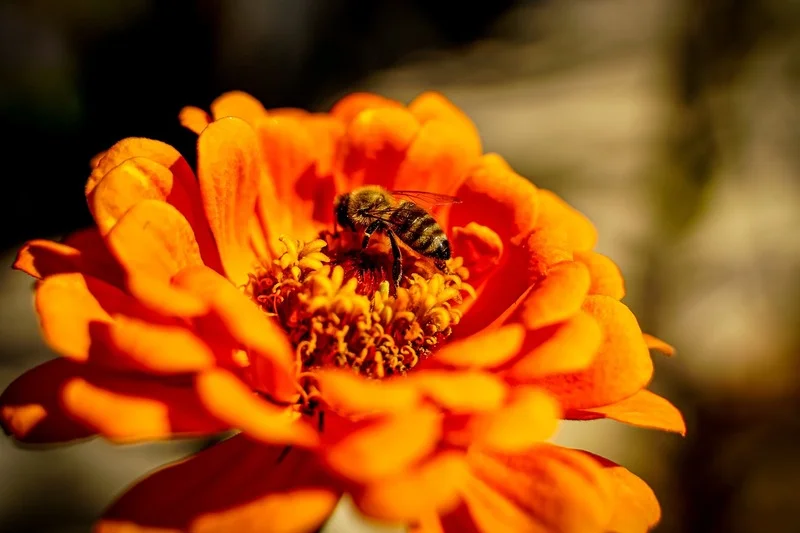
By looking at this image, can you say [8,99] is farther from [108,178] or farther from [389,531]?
[389,531]

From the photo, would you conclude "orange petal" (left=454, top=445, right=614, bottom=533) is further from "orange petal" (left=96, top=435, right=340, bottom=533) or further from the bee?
the bee

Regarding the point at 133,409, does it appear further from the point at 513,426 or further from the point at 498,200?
the point at 498,200

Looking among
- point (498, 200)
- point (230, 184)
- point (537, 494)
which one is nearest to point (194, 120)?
point (230, 184)

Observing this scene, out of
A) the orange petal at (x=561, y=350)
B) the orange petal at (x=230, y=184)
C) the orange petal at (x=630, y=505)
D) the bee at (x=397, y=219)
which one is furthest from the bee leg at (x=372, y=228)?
the orange petal at (x=630, y=505)

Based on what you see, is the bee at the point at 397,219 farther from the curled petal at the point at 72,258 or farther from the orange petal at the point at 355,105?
the curled petal at the point at 72,258

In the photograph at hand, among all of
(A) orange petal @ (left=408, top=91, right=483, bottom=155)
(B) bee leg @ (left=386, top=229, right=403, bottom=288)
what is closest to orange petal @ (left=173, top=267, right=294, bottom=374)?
(B) bee leg @ (left=386, top=229, right=403, bottom=288)

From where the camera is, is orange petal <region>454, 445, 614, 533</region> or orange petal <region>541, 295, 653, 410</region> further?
orange petal <region>541, 295, 653, 410</region>

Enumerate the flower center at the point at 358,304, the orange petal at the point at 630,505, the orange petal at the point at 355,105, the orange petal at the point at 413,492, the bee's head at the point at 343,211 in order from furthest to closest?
the orange petal at the point at 355,105, the bee's head at the point at 343,211, the flower center at the point at 358,304, the orange petal at the point at 630,505, the orange petal at the point at 413,492
